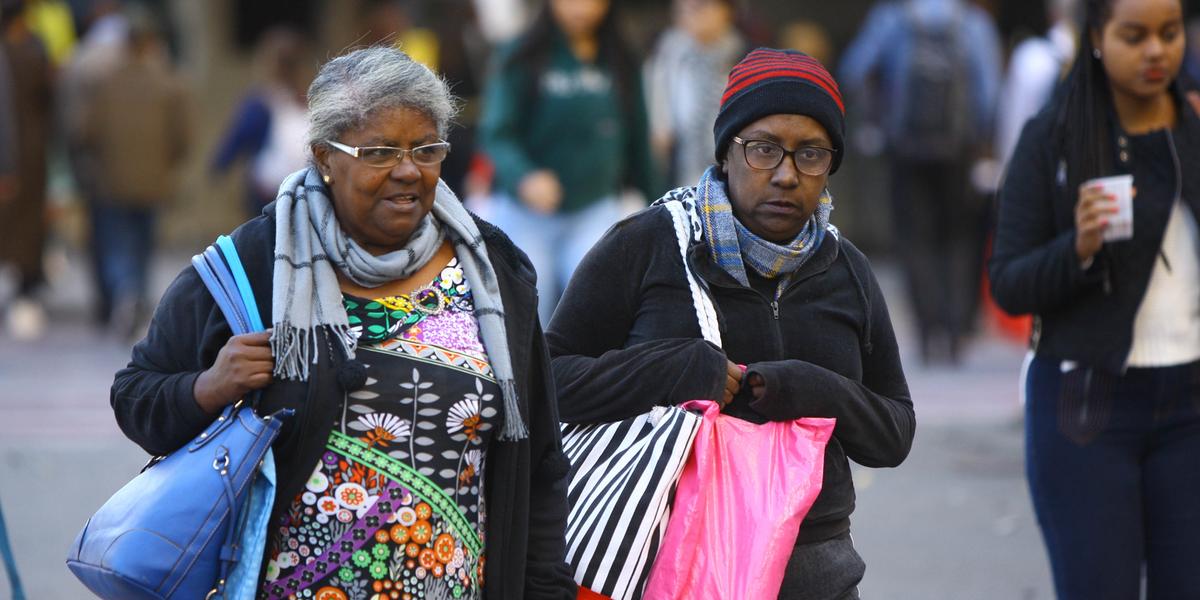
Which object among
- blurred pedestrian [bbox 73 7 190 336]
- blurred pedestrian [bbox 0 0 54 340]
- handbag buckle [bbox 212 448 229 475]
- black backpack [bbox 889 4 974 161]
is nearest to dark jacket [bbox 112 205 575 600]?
handbag buckle [bbox 212 448 229 475]

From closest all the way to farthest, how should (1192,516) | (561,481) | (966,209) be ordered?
(561,481) → (1192,516) → (966,209)

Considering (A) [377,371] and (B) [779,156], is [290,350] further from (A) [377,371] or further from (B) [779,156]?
(B) [779,156]

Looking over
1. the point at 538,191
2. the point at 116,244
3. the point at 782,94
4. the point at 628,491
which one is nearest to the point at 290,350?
the point at 628,491

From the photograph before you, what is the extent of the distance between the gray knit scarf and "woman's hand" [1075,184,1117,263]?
1616mm

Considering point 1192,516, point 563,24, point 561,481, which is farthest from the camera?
point 563,24

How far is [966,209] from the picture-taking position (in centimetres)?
1145

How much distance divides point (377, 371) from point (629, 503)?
2.08 feet

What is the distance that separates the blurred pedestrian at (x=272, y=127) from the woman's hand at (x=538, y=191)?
4.51m

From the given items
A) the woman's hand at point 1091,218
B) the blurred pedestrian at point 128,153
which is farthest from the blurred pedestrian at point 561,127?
the blurred pedestrian at point 128,153

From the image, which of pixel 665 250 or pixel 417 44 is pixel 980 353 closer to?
pixel 417 44

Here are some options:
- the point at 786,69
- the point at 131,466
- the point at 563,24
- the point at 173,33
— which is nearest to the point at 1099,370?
the point at 786,69

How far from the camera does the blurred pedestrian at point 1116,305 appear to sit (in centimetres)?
430

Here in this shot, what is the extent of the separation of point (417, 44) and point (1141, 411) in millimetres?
8701

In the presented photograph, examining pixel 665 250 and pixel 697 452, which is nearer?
pixel 697 452
